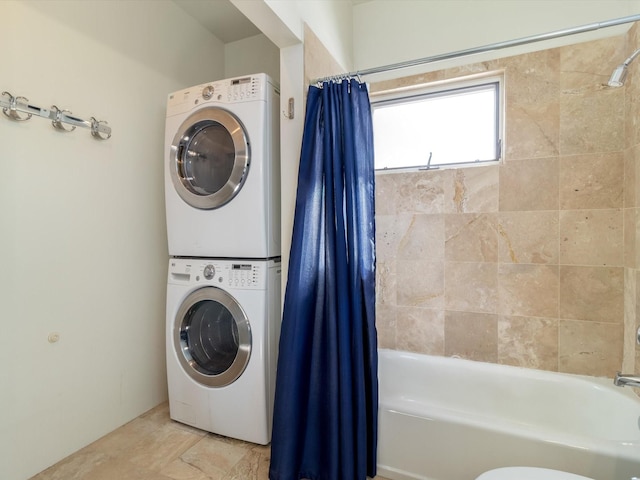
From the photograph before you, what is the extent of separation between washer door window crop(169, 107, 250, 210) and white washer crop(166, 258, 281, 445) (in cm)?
38

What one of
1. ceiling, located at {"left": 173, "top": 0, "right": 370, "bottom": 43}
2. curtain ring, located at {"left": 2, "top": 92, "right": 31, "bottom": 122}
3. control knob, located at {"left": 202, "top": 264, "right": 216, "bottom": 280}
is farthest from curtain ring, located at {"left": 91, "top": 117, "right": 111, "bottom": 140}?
ceiling, located at {"left": 173, "top": 0, "right": 370, "bottom": 43}

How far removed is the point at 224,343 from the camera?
6.36 feet

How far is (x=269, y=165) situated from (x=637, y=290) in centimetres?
190

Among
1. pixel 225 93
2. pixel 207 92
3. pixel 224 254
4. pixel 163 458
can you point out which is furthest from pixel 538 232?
pixel 163 458

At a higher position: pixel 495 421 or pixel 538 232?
pixel 538 232

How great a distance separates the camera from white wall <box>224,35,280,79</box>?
2643mm

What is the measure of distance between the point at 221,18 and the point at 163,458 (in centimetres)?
283

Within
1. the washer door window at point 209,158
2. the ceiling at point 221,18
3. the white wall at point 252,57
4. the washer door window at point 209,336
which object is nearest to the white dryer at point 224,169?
the washer door window at point 209,158

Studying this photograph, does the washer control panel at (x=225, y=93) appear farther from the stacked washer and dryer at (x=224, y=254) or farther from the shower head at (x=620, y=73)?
the shower head at (x=620, y=73)

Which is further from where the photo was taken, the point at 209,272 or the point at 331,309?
the point at 209,272

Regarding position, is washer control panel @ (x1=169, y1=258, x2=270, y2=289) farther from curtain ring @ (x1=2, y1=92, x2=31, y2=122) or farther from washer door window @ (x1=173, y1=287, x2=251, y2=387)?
curtain ring @ (x1=2, y1=92, x2=31, y2=122)

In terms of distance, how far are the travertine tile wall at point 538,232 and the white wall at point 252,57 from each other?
1111 mm

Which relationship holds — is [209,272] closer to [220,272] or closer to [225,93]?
[220,272]

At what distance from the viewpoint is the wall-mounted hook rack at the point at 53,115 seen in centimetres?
146
